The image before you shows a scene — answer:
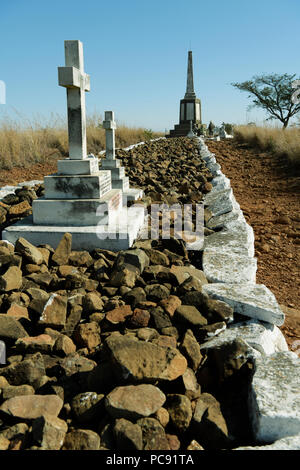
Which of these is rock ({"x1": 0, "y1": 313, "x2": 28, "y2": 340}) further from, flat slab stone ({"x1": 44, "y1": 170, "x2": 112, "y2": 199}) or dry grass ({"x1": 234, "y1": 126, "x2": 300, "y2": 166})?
dry grass ({"x1": 234, "y1": 126, "x2": 300, "y2": 166})

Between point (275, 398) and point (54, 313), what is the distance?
108 cm

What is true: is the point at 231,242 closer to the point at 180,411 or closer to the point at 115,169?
the point at 180,411

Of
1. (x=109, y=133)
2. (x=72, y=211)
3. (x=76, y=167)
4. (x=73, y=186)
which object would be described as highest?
(x=109, y=133)

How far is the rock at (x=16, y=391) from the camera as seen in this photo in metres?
1.37

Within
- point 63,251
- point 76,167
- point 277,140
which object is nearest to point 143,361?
point 63,251

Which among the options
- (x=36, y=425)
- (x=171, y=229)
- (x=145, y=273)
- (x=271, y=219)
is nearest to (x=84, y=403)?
(x=36, y=425)

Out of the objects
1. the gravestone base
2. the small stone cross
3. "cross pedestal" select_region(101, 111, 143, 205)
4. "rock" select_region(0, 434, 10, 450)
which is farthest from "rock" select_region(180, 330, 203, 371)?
the small stone cross

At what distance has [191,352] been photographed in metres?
1.57

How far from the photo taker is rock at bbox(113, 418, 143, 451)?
1161mm

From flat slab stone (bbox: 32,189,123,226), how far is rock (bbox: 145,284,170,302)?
4.03 ft

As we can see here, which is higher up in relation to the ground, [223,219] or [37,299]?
[223,219]

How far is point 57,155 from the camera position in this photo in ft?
30.0

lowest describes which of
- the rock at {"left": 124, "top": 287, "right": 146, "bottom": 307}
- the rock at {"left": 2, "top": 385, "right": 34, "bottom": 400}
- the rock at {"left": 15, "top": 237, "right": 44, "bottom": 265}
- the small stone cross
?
the rock at {"left": 2, "top": 385, "right": 34, "bottom": 400}

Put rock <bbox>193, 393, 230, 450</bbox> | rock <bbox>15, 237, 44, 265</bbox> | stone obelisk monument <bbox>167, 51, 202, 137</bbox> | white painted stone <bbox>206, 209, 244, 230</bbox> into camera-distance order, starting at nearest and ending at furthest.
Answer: rock <bbox>193, 393, 230, 450</bbox>, rock <bbox>15, 237, 44, 265</bbox>, white painted stone <bbox>206, 209, 244, 230</bbox>, stone obelisk monument <bbox>167, 51, 202, 137</bbox>
